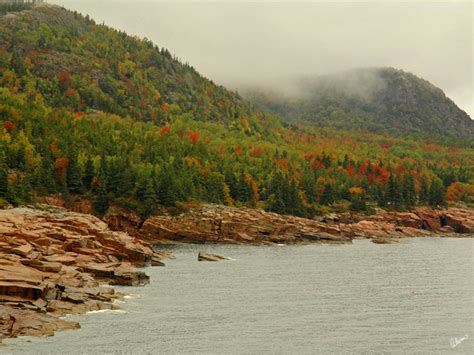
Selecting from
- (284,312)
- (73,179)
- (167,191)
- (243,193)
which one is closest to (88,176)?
(73,179)

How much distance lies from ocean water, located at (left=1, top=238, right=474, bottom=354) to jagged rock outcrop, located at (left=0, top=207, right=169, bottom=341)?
2423 millimetres

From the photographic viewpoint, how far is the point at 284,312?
70625mm

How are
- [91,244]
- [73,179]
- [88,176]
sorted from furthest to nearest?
[88,176] < [73,179] < [91,244]

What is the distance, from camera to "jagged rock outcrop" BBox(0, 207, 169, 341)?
56.2 meters

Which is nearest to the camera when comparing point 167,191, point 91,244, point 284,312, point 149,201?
point 284,312

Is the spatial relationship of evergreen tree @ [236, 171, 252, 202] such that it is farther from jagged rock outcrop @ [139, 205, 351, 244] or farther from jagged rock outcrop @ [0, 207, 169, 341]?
jagged rock outcrop @ [0, 207, 169, 341]

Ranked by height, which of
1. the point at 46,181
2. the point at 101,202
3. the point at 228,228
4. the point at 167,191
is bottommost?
the point at 228,228

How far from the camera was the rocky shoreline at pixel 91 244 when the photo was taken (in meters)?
58.0

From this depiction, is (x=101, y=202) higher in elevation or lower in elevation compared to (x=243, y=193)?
lower

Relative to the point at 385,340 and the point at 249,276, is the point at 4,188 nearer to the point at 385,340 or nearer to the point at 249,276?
the point at 249,276

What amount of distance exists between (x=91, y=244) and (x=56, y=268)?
26828 millimetres

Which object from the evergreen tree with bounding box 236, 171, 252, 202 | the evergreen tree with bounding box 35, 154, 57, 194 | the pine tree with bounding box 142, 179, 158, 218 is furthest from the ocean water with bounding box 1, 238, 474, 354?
the evergreen tree with bounding box 236, 171, 252, 202

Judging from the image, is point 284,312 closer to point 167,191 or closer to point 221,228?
point 221,228

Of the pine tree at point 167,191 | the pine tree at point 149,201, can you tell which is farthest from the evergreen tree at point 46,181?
the pine tree at point 167,191
